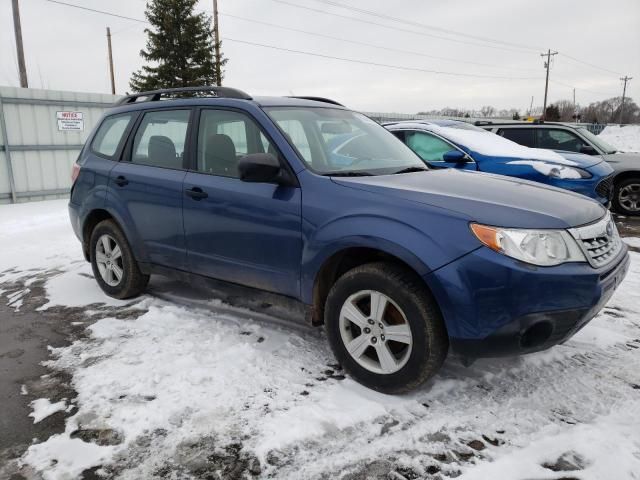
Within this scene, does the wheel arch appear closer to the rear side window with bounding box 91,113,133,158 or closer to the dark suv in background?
the rear side window with bounding box 91,113,133,158

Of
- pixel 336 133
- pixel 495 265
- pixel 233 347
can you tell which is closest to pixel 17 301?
pixel 233 347

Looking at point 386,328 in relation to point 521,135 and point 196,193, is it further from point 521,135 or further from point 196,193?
point 521,135

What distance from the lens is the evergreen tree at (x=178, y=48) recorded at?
100 ft

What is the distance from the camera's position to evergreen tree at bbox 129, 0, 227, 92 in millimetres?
30531

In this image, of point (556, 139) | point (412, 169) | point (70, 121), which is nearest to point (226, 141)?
point (412, 169)

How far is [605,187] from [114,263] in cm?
683

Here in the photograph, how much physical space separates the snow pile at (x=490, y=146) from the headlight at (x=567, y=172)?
0.46ft

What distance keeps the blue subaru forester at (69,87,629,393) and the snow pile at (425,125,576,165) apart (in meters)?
3.14

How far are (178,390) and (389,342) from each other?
1.29m

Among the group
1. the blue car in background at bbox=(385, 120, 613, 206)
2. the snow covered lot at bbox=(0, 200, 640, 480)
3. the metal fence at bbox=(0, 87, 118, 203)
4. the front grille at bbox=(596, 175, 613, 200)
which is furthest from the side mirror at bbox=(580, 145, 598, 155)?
the metal fence at bbox=(0, 87, 118, 203)

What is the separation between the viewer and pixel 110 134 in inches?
183

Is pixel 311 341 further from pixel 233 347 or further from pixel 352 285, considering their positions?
pixel 352 285

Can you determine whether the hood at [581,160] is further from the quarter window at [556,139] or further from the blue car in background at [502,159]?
the quarter window at [556,139]

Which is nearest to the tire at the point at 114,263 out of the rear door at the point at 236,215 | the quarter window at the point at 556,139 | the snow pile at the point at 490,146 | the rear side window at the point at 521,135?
the rear door at the point at 236,215
